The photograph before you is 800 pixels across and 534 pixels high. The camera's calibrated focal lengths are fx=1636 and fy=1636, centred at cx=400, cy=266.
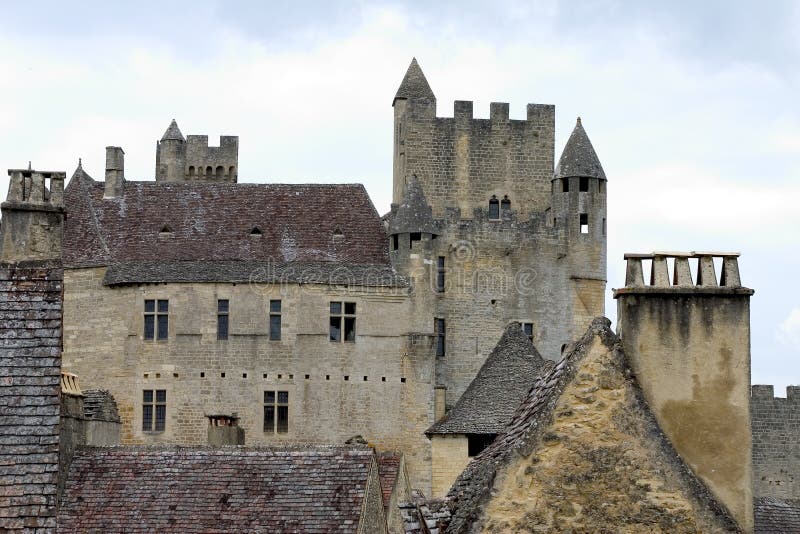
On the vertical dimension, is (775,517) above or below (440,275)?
below

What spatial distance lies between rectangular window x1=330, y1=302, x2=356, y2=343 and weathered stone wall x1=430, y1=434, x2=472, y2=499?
4725mm

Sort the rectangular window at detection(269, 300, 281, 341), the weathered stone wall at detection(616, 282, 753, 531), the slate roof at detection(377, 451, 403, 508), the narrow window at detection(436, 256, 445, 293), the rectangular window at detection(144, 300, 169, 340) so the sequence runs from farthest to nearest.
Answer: the narrow window at detection(436, 256, 445, 293)
the rectangular window at detection(269, 300, 281, 341)
the rectangular window at detection(144, 300, 169, 340)
the slate roof at detection(377, 451, 403, 508)
the weathered stone wall at detection(616, 282, 753, 531)

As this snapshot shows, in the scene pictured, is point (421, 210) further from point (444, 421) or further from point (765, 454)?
point (765, 454)

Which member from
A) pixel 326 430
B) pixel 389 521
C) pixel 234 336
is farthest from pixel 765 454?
pixel 389 521

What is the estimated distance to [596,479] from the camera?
1325 centimetres

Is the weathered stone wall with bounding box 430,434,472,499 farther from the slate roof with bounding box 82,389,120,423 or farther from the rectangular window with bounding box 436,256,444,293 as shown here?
the slate roof with bounding box 82,389,120,423

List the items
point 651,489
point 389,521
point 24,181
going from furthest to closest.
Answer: point 389,521 < point 24,181 < point 651,489

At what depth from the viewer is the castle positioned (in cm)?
5028

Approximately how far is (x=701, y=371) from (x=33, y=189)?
9.58m

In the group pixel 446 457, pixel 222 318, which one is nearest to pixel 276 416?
pixel 222 318

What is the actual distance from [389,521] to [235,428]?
16.0 meters

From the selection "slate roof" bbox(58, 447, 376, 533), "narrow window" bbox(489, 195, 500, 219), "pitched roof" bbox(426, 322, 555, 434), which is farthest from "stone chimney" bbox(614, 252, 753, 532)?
"narrow window" bbox(489, 195, 500, 219)

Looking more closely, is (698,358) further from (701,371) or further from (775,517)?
(775,517)

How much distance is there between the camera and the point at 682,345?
1410 centimetres
